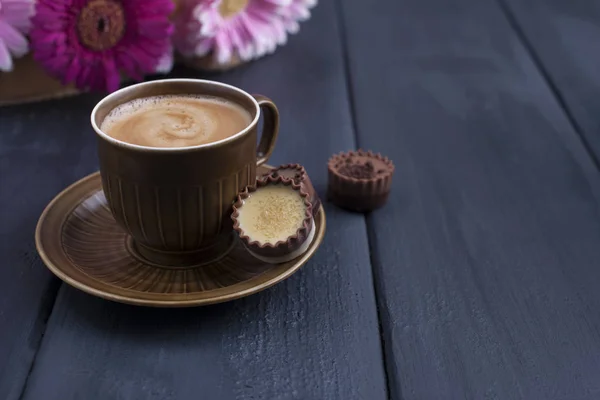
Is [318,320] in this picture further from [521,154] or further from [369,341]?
[521,154]

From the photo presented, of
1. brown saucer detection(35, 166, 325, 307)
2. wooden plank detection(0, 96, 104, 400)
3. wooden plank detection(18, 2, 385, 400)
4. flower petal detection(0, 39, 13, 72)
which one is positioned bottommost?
wooden plank detection(0, 96, 104, 400)

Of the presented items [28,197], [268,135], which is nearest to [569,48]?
[268,135]

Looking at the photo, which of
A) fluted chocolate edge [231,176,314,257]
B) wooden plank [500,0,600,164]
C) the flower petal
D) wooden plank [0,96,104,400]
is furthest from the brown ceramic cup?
wooden plank [500,0,600,164]

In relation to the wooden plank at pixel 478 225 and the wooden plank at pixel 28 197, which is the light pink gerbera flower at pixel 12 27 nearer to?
the wooden plank at pixel 28 197

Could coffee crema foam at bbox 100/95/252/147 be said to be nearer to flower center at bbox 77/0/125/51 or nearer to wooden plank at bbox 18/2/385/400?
wooden plank at bbox 18/2/385/400

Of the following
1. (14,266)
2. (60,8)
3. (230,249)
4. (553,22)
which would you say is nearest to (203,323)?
(230,249)

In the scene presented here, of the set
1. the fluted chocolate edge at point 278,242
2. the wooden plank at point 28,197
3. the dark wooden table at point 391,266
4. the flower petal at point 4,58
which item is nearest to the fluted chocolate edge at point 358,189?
the dark wooden table at point 391,266

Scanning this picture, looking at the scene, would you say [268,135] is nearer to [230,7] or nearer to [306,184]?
[306,184]
